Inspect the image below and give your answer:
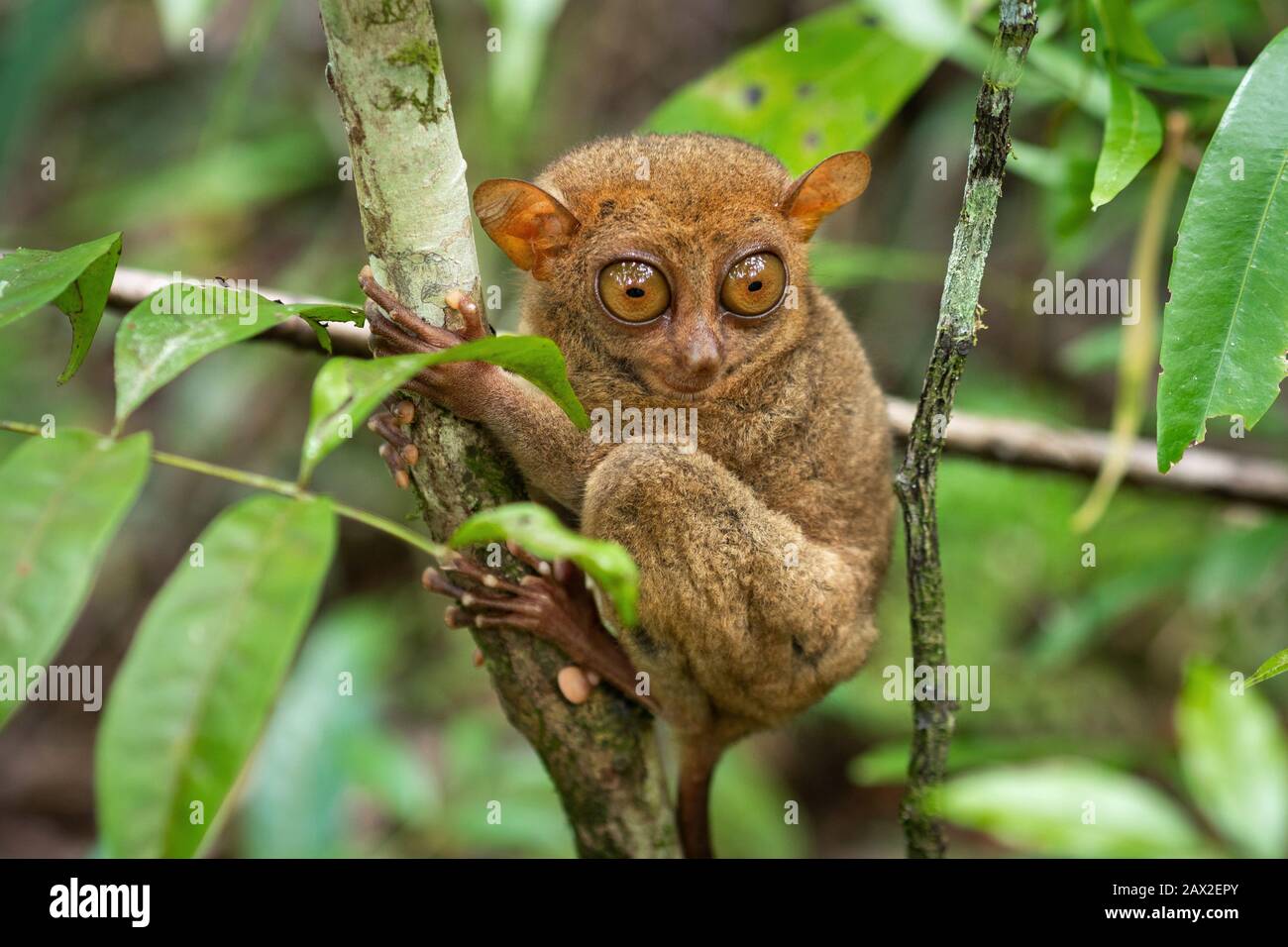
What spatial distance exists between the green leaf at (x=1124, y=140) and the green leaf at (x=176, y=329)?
4.65ft

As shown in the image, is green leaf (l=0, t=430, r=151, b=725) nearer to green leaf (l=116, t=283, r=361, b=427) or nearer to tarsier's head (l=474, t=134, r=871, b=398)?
green leaf (l=116, t=283, r=361, b=427)

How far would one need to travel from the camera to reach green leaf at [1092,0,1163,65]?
2.64 meters

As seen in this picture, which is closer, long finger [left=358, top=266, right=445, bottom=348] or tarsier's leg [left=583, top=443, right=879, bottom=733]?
long finger [left=358, top=266, right=445, bottom=348]

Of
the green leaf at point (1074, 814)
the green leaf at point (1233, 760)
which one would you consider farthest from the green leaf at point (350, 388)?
the green leaf at point (1233, 760)

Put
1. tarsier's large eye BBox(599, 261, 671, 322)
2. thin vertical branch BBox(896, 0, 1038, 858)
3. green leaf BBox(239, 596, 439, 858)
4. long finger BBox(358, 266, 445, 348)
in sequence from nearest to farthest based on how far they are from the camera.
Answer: thin vertical branch BBox(896, 0, 1038, 858), long finger BBox(358, 266, 445, 348), tarsier's large eye BBox(599, 261, 671, 322), green leaf BBox(239, 596, 439, 858)

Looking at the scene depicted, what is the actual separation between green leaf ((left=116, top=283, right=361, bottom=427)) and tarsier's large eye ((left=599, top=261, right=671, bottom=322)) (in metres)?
0.91

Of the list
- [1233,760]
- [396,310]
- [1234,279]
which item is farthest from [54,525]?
[1233,760]

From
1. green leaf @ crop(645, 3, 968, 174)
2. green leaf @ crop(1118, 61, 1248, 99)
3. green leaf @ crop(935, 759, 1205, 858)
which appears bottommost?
green leaf @ crop(935, 759, 1205, 858)

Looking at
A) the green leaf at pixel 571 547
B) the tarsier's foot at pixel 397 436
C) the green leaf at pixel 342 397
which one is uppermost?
the tarsier's foot at pixel 397 436

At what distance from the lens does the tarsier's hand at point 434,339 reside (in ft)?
6.94

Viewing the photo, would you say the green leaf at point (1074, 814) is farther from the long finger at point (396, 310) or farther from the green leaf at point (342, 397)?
the green leaf at point (342, 397)

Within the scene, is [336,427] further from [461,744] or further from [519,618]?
[461,744]

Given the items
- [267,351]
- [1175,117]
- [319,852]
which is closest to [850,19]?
[1175,117]

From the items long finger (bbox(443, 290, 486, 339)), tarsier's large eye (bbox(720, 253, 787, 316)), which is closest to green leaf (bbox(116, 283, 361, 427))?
long finger (bbox(443, 290, 486, 339))
